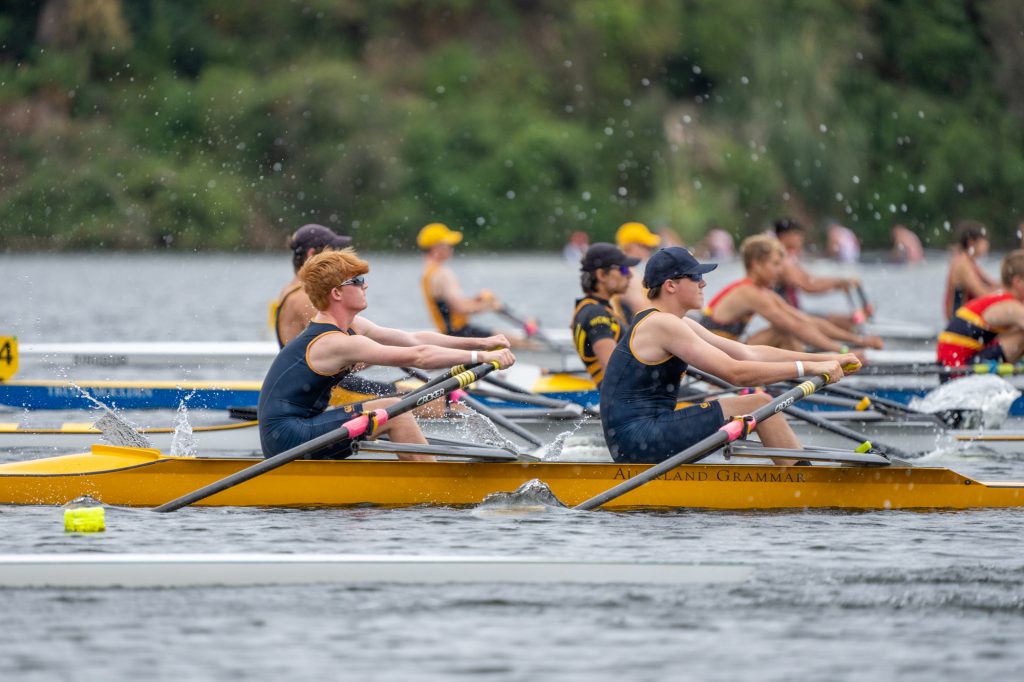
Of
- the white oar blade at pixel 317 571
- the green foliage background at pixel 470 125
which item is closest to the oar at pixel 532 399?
the white oar blade at pixel 317 571

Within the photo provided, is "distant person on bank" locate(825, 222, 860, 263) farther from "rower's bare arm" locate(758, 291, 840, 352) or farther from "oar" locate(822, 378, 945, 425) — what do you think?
"oar" locate(822, 378, 945, 425)

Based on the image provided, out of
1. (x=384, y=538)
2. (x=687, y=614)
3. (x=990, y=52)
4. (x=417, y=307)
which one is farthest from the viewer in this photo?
(x=990, y=52)

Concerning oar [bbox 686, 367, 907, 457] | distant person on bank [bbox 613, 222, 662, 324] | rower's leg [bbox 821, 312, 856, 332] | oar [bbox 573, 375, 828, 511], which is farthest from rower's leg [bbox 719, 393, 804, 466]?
rower's leg [bbox 821, 312, 856, 332]

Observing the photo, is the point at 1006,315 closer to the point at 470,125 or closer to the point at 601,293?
the point at 601,293

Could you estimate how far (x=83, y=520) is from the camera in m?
9.02

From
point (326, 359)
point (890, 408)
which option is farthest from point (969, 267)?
point (326, 359)

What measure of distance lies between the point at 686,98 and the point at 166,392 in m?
50.8

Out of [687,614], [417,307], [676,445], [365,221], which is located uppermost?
[365,221]

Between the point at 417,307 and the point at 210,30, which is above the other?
the point at 210,30

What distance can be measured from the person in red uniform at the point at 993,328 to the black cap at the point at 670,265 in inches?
199

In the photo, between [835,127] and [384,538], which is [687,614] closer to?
[384,538]

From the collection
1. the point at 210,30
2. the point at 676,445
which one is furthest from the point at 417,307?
the point at 210,30

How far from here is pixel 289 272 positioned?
51906 mm

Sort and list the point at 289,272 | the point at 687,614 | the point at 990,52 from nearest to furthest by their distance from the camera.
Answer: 1. the point at 687,614
2. the point at 289,272
3. the point at 990,52
